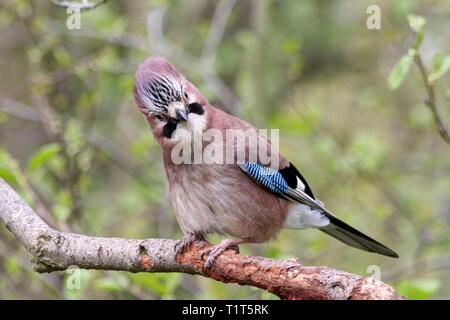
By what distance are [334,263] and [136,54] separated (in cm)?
352

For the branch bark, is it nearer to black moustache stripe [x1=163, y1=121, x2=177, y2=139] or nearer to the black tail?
black moustache stripe [x1=163, y1=121, x2=177, y2=139]

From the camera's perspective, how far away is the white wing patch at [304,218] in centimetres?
633

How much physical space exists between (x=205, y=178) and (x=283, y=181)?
0.76 m

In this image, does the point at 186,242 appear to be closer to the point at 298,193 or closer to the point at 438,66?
the point at 298,193

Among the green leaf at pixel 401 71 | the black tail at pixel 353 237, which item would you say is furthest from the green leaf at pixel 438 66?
the black tail at pixel 353 237

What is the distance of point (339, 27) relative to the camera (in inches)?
445

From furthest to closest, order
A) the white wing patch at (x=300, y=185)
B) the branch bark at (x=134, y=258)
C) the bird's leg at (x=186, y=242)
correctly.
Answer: the white wing patch at (x=300, y=185) < the bird's leg at (x=186, y=242) < the branch bark at (x=134, y=258)

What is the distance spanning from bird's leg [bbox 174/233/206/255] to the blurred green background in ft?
2.62

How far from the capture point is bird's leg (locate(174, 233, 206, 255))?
4.98 metres

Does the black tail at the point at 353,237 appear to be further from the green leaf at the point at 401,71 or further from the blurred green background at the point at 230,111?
the green leaf at the point at 401,71

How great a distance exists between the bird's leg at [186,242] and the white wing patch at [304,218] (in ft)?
3.34
